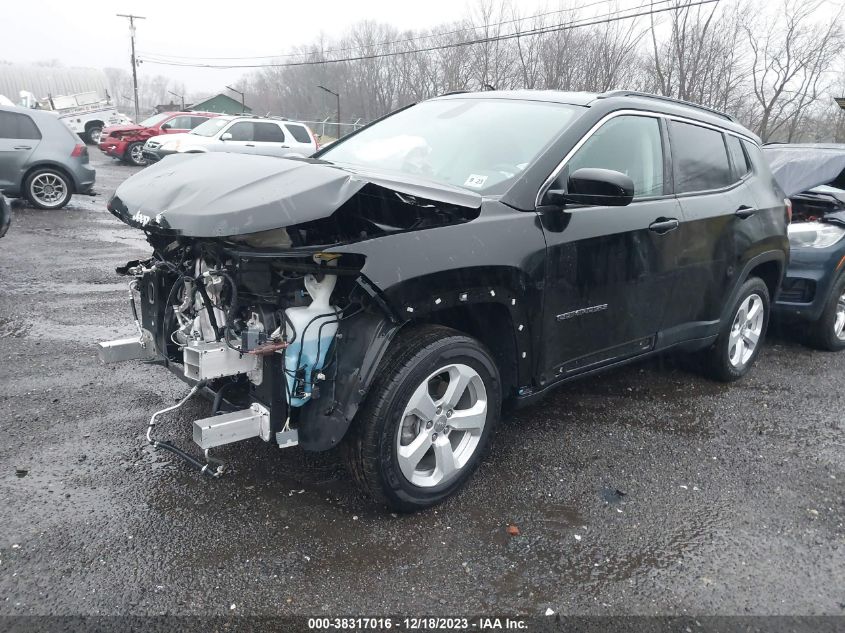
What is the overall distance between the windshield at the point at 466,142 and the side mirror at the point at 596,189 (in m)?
0.25

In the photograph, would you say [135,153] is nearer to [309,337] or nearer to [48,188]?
[48,188]

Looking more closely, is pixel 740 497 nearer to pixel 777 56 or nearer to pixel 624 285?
pixel 624 285

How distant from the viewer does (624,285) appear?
3490 mm

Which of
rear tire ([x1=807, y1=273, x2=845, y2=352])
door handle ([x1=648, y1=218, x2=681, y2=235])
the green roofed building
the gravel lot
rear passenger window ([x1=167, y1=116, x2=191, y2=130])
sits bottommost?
the gravel lot

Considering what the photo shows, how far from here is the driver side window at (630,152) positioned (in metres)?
3.31

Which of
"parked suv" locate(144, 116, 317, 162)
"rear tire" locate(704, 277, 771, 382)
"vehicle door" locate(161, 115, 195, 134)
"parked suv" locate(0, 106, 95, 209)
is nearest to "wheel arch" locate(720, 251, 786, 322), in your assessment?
"rear tire" locate(704, 277, 771, 382)

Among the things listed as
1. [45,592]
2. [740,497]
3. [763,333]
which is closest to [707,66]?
[763,333]

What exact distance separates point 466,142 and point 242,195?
4.91 ft

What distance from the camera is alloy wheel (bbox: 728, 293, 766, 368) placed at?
461 centimetres

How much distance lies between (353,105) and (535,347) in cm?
5745

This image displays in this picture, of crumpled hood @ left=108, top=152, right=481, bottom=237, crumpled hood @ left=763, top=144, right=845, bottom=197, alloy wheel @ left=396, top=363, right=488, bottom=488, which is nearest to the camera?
crumpled hood @ left=108, top=152, right=481, bottom=237

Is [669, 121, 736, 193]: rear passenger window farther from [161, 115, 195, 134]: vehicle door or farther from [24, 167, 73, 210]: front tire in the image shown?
[161, 115, 195, 134]: vehicle door

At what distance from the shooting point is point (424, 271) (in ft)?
8.55

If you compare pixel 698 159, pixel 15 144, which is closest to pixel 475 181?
pixel 698 159
